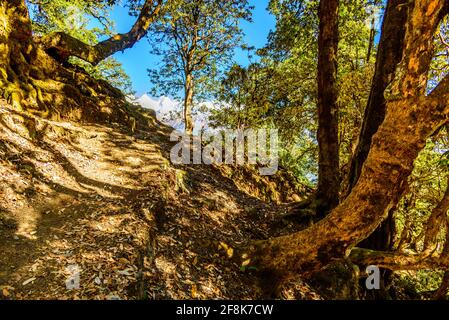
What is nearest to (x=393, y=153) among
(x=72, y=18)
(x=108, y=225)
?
(x=108, y=225)

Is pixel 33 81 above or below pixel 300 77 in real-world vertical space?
below

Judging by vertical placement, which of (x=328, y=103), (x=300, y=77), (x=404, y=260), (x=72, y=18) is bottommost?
(x=404, y=260)

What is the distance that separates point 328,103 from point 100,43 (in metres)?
11.8

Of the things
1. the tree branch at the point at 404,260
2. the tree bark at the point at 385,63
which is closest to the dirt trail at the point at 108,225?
the tree branch at the point at 404,260

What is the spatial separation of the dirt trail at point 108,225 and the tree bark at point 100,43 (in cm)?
541

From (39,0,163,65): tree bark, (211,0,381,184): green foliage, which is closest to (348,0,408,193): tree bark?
(211,0,381,184): green foliage

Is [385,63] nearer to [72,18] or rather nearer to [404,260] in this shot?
[404,260]

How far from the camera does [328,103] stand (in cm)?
697

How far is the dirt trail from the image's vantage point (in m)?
3.80

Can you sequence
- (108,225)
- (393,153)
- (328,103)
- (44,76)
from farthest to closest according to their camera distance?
(44,76)
(328,103)
(108,225)
(393,153)

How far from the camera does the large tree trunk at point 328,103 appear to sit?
6.76 m

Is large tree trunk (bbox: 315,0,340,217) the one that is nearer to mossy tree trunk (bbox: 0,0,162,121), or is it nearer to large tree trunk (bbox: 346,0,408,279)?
large tree trunk (bbox: 346,0,408,279)
